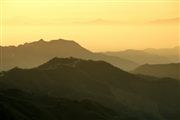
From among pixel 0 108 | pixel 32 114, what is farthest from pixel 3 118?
pixel 32 114

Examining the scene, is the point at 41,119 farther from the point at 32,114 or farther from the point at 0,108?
the point at 0,108

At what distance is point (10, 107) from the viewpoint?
606 feet

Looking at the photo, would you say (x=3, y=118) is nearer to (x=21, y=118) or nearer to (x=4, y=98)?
(x=21, y=118)

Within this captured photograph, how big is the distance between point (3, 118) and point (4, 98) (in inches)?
968

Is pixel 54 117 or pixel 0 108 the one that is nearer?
pixel 0 108

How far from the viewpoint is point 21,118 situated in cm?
17788

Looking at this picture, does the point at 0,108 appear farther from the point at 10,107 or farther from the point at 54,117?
the point at 54,117

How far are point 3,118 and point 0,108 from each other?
6.40 meters

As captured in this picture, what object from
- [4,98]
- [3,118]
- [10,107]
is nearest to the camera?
[3,118]

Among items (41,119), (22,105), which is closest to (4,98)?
(22,105)

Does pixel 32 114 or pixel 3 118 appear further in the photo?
pixel 32 114

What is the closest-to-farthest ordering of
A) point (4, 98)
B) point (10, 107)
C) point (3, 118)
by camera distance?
1. point (3, 118)
2. point (10, 107)
3. point (4, 98)

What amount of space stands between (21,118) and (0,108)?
902 cm

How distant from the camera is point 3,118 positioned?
569 feet
